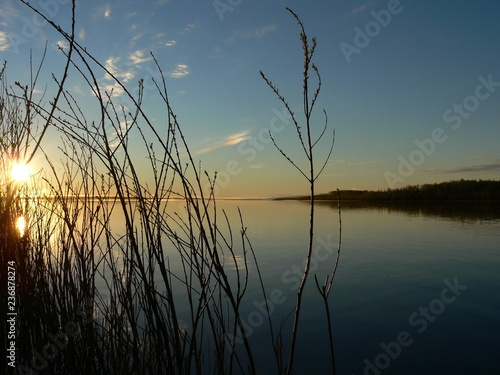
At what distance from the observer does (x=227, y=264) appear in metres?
8.24

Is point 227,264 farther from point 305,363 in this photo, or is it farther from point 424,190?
point 424,190

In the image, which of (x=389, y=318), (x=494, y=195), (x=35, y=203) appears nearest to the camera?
(x=35, y=203)

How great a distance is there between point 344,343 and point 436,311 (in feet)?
6.81

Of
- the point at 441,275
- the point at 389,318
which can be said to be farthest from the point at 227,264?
the point at 441,275
